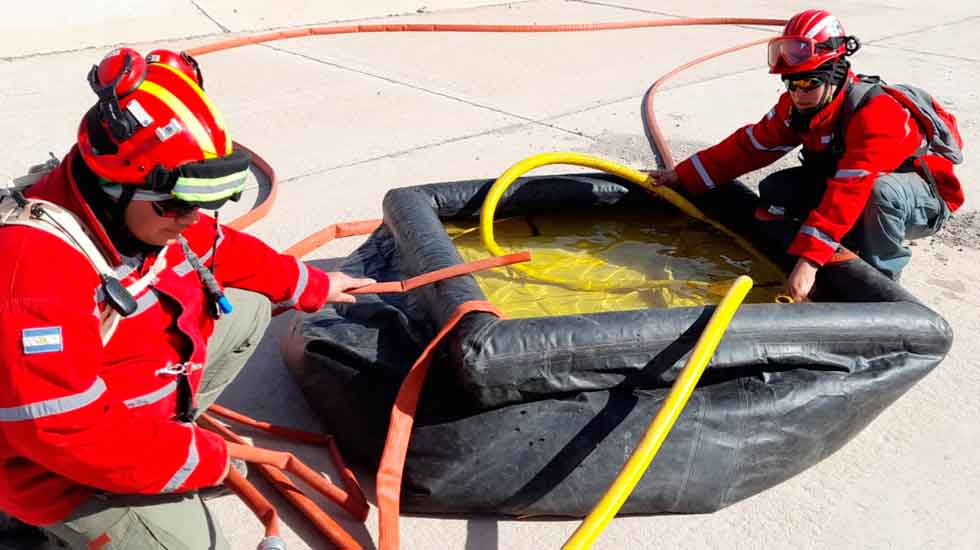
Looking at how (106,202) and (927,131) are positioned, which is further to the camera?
(927,131)

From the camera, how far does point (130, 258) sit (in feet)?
6.40

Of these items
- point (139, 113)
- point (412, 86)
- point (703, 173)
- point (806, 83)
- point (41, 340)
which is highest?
point (139, 113)

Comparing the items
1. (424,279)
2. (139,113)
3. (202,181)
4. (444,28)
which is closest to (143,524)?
(202,181)

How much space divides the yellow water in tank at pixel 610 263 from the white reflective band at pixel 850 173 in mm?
457

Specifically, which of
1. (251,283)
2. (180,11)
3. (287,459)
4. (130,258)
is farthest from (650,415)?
(180,11)

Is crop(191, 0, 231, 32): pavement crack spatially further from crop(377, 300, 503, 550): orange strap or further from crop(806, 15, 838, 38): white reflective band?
crop(377, 300, 503, 550): orange strap

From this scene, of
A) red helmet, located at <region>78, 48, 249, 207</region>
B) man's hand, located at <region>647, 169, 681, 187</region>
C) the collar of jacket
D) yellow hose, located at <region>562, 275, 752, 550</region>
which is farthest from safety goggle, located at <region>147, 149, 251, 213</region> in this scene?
man's hand, located at <region>647, 169, 681, 187</region>

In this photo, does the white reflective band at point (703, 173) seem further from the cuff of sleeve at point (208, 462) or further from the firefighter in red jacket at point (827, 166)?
the cuff of sleeve at point (208, 462)

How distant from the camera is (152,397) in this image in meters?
A: 2.08

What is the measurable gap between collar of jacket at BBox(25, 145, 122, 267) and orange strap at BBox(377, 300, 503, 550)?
2.83 ft

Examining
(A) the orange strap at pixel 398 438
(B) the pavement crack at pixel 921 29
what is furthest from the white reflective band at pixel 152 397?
(B) the pavement crack at pixel 921 29

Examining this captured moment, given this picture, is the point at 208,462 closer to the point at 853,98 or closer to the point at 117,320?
the point at 117,320

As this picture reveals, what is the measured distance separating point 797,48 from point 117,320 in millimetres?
2372

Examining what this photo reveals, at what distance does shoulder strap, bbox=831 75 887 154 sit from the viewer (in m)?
3.27
